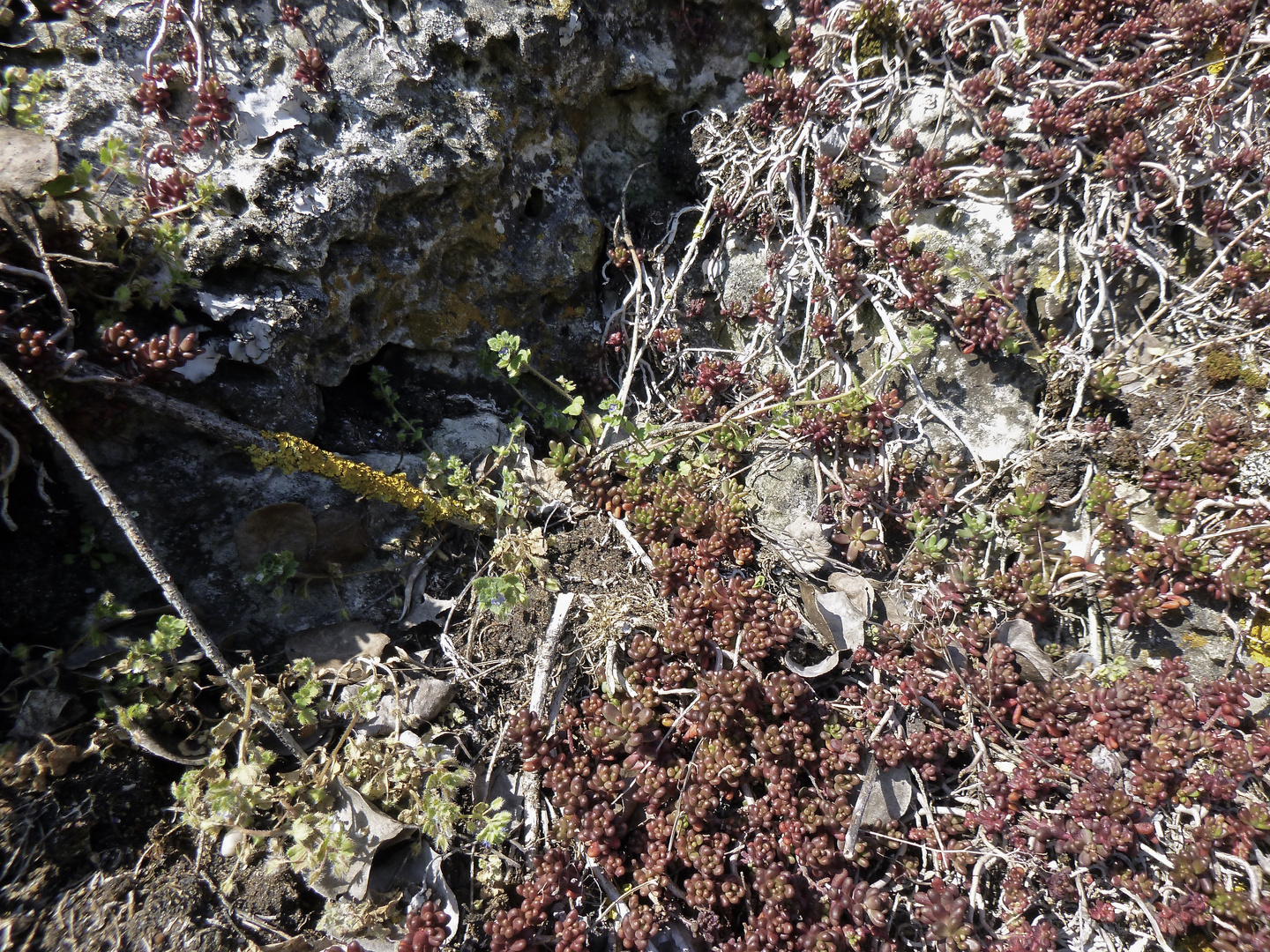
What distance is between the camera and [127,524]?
218 centimetres

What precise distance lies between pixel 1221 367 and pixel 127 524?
4342mm

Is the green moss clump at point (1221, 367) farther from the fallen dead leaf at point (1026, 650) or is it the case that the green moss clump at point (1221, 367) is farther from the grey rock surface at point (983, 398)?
the fallen dead leaf at point (1026, 650)

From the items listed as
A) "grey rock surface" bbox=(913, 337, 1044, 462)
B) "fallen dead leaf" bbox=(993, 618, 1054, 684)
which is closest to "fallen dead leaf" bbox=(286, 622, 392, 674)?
"fallen dead leaf" bbox=(993, 618, 1054, 684)

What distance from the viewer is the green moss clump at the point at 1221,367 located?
115 inches

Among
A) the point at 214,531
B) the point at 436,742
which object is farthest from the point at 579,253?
the point at 436,742

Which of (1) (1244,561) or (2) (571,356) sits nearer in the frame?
(1) (1244,561)

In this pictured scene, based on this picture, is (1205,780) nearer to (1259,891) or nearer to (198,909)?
(1259,891)

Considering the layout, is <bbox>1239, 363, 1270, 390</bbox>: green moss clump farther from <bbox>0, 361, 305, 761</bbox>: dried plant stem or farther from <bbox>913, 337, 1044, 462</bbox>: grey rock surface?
<bbox>0, 361, 305, 761</bbox>: dried plant stem

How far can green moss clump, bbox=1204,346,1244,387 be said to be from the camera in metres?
2.92

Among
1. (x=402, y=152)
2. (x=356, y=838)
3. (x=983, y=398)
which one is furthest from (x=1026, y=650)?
(x=402, y=152)

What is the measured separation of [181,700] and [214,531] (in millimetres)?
A: 627

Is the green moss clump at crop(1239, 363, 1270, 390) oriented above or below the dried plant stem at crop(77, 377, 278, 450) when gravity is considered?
above

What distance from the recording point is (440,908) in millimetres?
2363

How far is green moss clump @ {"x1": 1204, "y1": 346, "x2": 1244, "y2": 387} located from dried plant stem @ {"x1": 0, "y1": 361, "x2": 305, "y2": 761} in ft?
13.4
